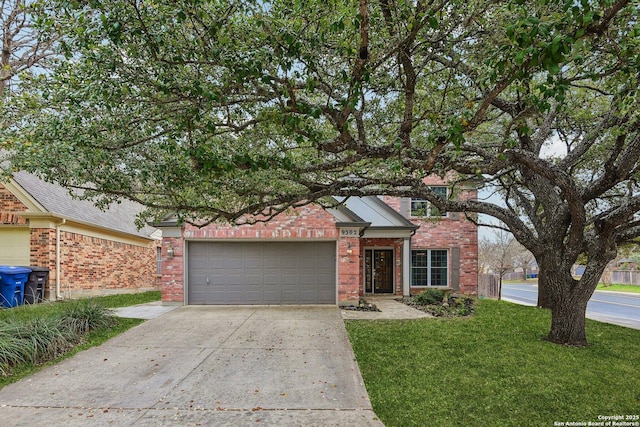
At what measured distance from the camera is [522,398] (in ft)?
15.9

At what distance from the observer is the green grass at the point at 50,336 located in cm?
602

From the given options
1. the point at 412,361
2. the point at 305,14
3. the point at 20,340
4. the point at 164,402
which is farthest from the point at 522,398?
the point at 20,340

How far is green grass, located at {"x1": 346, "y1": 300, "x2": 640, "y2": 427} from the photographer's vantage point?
177 inches

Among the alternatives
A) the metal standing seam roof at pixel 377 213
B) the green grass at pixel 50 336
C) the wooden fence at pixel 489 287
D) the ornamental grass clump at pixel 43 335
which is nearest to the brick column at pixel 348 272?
the metal standing seam roof at pixel 377 213

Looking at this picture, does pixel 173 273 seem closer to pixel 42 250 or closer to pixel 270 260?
pixel 270 260

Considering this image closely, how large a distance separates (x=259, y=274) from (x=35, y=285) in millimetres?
6571

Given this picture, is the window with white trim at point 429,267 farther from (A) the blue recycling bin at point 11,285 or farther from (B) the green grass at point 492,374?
(A) the blue recycling bin at point 11,285

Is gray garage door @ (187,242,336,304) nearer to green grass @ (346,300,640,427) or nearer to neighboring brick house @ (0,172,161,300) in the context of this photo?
green grass @ (346,300,640,427)

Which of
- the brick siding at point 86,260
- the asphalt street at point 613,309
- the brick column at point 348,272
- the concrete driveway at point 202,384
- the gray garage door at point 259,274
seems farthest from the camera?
the gray garage door at point 259,274

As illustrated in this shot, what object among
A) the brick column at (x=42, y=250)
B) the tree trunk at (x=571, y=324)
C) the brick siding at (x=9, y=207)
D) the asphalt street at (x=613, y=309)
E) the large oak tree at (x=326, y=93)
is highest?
the large oak tree at (x=326, y=93)

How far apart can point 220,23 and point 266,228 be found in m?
8.64

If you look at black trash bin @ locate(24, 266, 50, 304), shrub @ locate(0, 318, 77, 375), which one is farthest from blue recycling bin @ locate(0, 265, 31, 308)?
shrub @ locate(0, 318, 77, 375)

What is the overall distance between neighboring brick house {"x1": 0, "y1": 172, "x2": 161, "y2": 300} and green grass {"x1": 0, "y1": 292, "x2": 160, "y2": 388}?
3.58 meters

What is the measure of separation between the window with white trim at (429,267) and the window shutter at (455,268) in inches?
9.2
